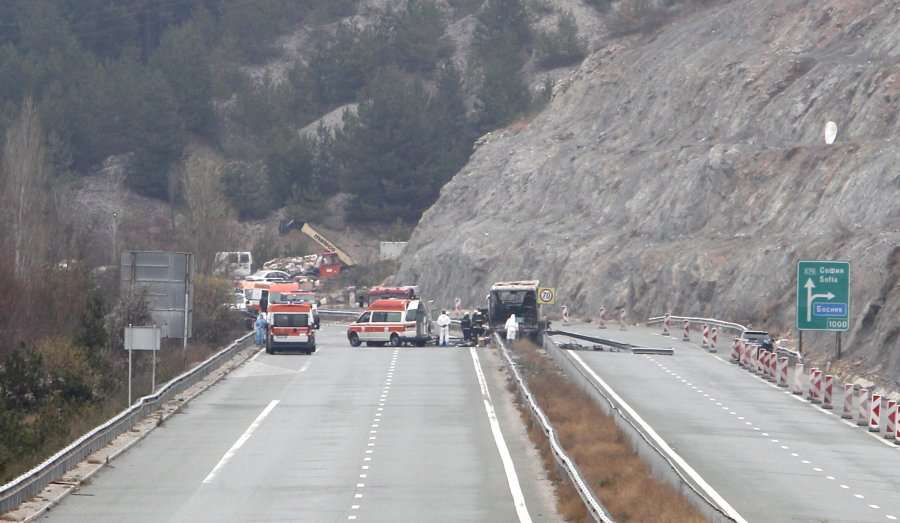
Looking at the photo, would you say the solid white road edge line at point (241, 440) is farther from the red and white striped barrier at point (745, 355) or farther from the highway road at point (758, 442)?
the red and white striped barrier at point (745, 355)

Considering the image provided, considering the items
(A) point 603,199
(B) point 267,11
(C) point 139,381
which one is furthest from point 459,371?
(B) point 267,11

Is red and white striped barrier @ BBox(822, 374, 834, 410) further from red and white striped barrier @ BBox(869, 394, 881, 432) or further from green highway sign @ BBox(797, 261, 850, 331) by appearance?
green highway sign @ BBox(797, 261, 850, 331)

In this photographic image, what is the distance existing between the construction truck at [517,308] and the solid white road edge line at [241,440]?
21509 millimetres

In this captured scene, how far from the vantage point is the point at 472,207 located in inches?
3588

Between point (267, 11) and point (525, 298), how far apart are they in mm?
89082

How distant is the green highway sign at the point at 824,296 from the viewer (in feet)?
149

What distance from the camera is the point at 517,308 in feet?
192

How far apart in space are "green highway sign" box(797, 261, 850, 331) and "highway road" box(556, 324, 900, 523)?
8.14 ft

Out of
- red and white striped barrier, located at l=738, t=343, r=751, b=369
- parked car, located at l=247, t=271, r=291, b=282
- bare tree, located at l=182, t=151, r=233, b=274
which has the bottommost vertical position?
red and white striped barrier, located at l=738, t=343, r=751, b=369

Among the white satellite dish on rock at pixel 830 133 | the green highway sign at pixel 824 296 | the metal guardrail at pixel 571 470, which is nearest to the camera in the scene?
the metal guardrail at pixel 571 470

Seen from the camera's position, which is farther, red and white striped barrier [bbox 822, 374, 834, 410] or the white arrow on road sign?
the white arrow on road sign

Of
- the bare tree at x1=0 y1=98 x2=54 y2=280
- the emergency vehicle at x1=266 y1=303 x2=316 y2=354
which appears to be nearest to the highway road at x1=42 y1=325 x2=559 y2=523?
the emergency vehicle at x1=266 y1=303 x2=316 y2=354

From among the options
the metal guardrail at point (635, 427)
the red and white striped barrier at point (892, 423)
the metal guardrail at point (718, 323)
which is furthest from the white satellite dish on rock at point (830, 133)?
the red and white striped barrier at point (892, 423)

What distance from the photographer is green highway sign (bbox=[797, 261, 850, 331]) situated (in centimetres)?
4534
